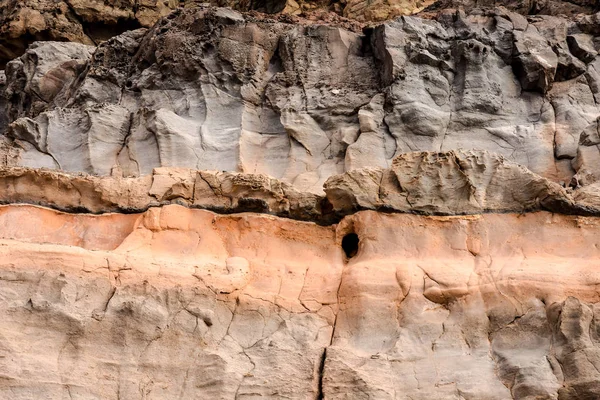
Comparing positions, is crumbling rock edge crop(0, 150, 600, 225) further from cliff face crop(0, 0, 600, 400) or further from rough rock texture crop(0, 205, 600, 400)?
rough rock texture crop(0, 205, 600, 400)

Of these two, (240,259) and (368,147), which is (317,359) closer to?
(240,259)

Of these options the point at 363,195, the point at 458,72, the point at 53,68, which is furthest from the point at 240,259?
the point at 53,68

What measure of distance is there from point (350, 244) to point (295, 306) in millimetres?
1136

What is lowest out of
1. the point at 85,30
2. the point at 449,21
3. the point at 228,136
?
the point at 85,30

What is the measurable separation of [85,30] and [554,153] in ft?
32.7

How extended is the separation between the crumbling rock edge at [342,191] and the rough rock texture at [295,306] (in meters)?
0.15

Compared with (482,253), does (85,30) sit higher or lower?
lower

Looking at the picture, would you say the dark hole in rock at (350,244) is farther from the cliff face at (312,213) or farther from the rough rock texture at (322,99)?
the rough rock texture at (322,99)

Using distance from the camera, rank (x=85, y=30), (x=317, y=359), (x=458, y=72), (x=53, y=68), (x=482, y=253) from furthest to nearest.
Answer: (x=85, y=30), (x=53, y=68), (x=458, y=72), (x=482, y=253), (x=317, y=359)

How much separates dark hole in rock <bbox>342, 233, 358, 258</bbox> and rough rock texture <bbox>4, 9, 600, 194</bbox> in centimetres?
85

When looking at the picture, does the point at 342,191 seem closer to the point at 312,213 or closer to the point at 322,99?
the point at 312,213

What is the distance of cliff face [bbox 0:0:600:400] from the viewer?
9.48 metres

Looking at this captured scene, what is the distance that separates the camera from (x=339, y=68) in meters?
13.2

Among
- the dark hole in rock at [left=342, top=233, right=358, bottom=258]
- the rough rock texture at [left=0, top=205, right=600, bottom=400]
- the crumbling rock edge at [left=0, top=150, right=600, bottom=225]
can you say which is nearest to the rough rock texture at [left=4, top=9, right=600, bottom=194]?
the crumbling rock edge at [left=0, top=150, right=600, bottom=225]
